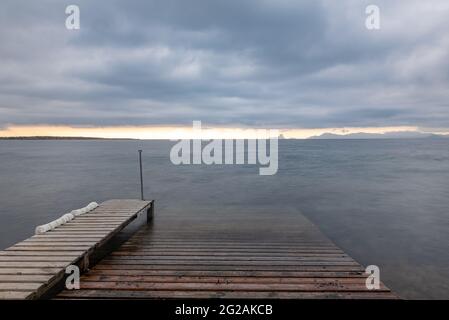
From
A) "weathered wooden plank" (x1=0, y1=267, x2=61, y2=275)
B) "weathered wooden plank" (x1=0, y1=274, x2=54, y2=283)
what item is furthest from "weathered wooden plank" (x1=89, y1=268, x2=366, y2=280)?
"weathered wooden plank" (x1=0, y1=274, x2=54, y2=283)

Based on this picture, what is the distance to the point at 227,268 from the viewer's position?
A: 6809mm

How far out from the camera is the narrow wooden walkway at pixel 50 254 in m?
4.89

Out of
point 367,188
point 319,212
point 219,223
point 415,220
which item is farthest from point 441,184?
point 219,223

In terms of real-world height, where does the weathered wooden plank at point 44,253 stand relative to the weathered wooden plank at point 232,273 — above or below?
above

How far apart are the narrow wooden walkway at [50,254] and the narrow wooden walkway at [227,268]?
45 centimetres

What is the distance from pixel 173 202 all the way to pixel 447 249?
51.8ft

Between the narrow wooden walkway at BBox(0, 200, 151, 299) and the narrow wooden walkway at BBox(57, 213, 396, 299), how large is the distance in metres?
0.45

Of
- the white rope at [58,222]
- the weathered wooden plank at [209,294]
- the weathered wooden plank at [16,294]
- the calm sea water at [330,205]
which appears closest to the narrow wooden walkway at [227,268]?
the weathered wooden plank at [209,294]

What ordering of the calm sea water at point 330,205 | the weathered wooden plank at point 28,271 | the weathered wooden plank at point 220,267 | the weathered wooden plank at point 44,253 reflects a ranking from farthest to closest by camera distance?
the calm sea water at point 330,205 < the weathered wooden plank at point 220,267 < the weathered wooden plank at point 44,253 < the weathered wooden plank at point 28,271

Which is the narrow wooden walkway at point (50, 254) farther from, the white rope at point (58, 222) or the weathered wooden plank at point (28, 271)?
the white rope at point (58, 222)

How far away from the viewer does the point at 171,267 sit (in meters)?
6.82

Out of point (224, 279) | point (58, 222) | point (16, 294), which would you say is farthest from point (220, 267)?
point (58, 222)
